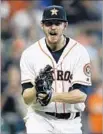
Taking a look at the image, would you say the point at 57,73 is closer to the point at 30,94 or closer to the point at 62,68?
the point at 62,68

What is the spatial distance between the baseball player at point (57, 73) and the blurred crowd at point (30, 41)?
6.47 ft

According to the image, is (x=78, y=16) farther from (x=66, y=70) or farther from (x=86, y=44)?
(x=66, y=70)

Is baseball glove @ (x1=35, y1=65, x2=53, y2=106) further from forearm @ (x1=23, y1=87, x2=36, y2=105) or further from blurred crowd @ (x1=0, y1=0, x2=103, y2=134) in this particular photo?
blurred crowd @ (x1=0, y1=0, x2=103, y2=134)

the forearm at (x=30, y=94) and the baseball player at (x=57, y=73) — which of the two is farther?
the baseball player at (x=57, y=73)

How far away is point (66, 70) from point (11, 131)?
253 centimetres

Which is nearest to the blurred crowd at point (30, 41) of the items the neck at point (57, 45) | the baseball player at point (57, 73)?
the baseball player at point (57, 73)

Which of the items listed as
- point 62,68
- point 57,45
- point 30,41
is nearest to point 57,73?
point 62,68

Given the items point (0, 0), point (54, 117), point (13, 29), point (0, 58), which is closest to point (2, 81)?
point (0, 58)

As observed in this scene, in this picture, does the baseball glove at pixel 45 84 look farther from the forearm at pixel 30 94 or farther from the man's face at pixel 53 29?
the man's face at pixel 53 29

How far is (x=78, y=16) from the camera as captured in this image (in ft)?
26.0

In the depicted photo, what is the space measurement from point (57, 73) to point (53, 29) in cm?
43

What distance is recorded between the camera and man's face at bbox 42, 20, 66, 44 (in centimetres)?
432

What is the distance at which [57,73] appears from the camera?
448 cm

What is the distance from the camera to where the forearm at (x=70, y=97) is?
418 centimetres
